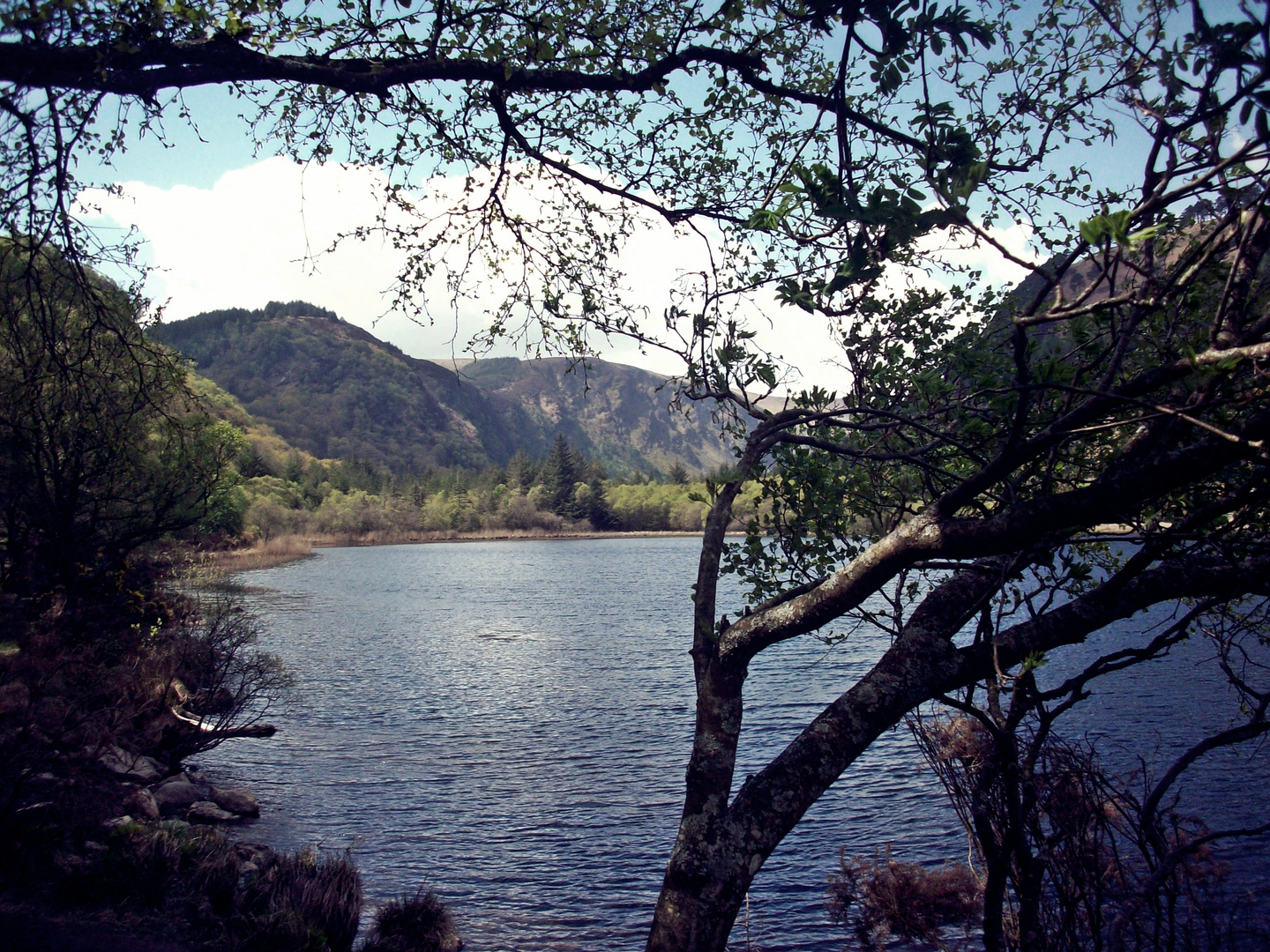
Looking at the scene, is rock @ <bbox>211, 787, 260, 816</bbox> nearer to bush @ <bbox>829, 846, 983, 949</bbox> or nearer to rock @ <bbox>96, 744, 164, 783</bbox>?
rock @ <bbox>96, 744, 164, 783</bbox>

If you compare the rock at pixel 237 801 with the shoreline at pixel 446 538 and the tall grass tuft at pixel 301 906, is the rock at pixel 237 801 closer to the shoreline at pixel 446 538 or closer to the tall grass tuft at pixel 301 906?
the tall grass tuft at pixel 301 906

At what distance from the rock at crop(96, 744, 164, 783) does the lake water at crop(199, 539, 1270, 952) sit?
2282 mm

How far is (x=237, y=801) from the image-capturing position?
16000 millimetres

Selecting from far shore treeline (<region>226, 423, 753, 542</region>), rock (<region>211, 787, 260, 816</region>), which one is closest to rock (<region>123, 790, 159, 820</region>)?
rock (<region>211, 787, 260, 816</region>)

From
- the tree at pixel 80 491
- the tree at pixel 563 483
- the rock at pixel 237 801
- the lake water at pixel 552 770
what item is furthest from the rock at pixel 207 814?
the tree at pixel 563 483

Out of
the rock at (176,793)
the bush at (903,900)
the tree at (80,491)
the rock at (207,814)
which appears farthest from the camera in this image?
the tree at (80,491)

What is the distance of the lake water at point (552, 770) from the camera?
13.2m

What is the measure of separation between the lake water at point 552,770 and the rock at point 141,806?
1.88m

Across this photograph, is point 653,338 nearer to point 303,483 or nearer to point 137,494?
point 137,494

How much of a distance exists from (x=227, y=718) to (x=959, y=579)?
18.8m

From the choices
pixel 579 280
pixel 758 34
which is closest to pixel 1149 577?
pixel 758 34

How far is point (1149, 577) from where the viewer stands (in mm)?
4477

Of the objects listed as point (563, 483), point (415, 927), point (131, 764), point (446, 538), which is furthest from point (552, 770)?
point (563, 483)

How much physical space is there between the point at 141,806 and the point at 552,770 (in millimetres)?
8509
